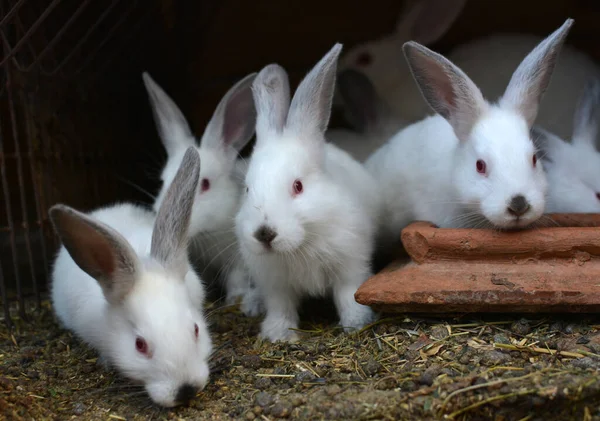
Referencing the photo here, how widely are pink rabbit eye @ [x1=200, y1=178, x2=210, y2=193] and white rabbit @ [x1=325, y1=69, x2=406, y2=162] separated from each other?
4.15 ft

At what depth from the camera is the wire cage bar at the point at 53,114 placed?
Answer: 410cm

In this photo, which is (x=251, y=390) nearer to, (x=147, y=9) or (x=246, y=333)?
(x=246, y=333)

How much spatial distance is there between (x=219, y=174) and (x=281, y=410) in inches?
79.9

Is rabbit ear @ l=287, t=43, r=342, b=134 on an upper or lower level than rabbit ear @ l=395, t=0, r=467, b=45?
lower

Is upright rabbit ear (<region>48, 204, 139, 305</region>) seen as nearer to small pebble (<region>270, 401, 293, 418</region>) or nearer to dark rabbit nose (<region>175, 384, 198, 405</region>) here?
dark rabbit nose (<region>175, 384, 198, 405</region>)

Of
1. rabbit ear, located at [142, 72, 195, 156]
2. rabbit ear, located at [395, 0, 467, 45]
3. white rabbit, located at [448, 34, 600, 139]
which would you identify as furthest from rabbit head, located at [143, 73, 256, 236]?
white rabbit, located at [448, 34, 600, 139]

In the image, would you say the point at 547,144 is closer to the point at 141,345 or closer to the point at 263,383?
the point at 263,383

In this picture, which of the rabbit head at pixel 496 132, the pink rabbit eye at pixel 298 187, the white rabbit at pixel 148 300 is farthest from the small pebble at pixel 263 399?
the rabbit head at pixel 496 132

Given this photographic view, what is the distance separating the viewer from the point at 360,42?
18.1ft

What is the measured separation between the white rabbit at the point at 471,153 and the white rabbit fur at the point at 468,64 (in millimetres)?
1144

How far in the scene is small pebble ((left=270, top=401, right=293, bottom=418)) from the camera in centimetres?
240

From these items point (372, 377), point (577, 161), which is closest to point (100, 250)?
point (372, 377)

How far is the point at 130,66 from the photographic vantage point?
505 cm

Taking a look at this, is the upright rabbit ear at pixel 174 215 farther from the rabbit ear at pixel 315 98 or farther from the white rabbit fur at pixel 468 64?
the white rabbit fur at pixel 468 64
